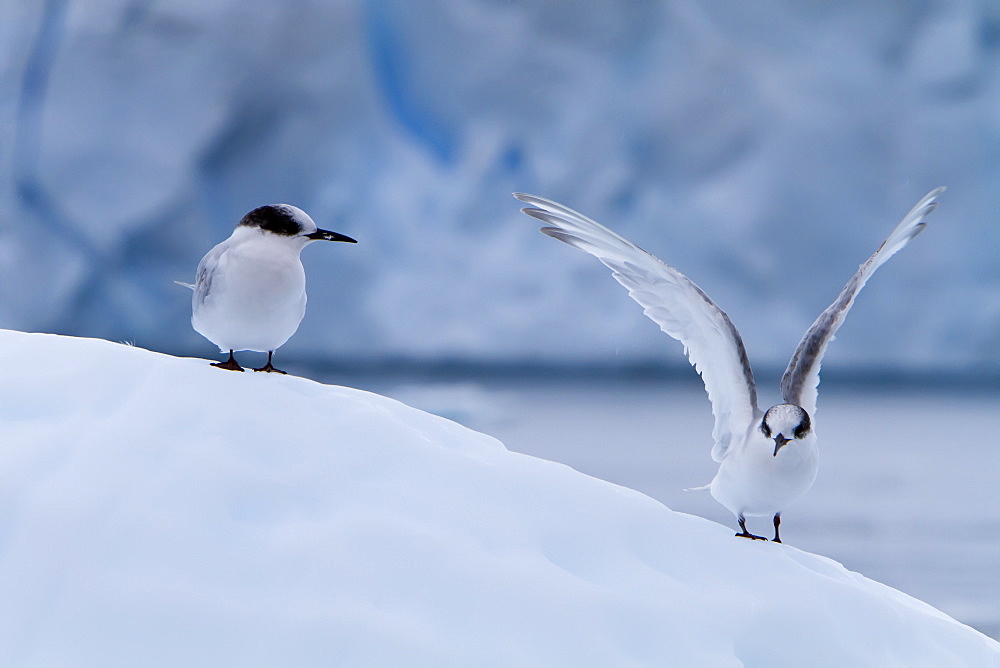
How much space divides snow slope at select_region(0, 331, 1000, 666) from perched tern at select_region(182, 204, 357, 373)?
16 centimetres

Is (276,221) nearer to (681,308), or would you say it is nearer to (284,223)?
(284,223)

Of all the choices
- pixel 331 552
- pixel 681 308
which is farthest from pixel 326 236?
pixel 681 308

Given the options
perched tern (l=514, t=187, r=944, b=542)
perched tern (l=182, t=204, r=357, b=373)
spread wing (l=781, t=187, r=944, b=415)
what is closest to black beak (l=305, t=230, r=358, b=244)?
perched tern (l=182, t=204, r=357, b=373)

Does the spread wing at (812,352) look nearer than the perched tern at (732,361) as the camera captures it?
No

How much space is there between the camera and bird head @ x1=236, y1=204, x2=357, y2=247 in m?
1.98

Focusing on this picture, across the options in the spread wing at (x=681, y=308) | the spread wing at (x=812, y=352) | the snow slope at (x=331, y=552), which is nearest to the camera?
the snow slope at (x=331, y=552)

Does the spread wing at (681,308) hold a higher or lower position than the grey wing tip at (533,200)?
lower

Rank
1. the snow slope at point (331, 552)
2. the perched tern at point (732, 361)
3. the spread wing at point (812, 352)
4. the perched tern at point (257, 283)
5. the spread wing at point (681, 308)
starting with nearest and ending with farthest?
the snow slope at point (331, 552) → the perched tern at point (257, 283) → the perched tern at point (732, 361) → the spread wing at point (681, 308) → the spread wing at point (812, 352)

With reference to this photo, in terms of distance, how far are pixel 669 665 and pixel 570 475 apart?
535 mm

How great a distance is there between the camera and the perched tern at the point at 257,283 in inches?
75.6

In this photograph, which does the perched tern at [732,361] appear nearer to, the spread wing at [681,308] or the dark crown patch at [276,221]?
the spread wing at [681,308]

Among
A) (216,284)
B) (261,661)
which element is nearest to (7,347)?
(216,284)

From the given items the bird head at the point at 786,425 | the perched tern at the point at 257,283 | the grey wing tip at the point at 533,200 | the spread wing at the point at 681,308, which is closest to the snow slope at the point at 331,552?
the perched tern at the point at 257,283

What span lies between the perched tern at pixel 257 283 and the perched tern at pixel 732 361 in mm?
636
